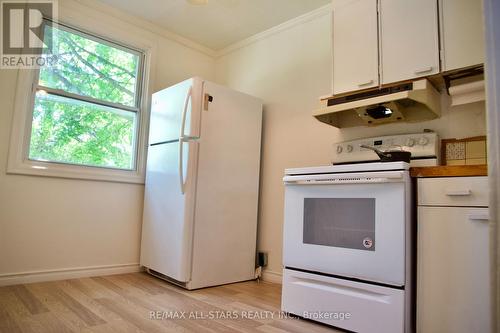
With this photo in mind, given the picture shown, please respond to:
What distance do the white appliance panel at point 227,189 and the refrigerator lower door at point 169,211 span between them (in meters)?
0.07

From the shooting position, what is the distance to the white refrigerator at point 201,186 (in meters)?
2.43

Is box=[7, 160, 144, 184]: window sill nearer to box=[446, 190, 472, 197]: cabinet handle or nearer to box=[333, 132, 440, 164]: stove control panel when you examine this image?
box=[333, 132, 440, 164]: stove control panel

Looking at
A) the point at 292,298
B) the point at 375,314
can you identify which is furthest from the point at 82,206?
the point at 375,314

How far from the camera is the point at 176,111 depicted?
262 cm

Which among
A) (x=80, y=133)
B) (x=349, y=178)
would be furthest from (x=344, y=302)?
(x=80, y=133)

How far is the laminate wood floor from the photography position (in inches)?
66.2

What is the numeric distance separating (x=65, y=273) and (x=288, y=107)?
2216mm

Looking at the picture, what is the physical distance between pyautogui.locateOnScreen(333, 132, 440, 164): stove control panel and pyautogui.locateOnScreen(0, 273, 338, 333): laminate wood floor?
1093 mm

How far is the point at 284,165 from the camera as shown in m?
2.86

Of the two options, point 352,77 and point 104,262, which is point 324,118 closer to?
point 352,77

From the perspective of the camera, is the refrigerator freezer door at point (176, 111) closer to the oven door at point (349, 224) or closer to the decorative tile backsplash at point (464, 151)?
the oven door at point (349, 224)

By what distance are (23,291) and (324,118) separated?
233 cm
